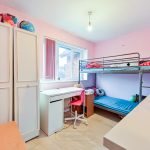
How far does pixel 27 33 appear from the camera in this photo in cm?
Answer: 203

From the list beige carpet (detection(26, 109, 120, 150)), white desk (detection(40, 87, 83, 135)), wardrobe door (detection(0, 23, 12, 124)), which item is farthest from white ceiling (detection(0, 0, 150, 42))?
beige carpet (detection(26, 109, 120, 150))

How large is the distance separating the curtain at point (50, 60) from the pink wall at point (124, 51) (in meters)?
2.00

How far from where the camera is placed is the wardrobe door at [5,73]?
177 centimetres

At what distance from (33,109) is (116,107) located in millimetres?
2056

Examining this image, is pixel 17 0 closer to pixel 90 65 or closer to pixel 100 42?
pixel 90 65

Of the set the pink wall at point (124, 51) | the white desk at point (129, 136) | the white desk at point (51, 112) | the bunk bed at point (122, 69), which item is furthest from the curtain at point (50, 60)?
the white desk at point (129, 136)

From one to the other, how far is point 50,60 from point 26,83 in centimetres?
128

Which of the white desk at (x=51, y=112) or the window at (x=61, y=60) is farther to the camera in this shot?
the window at (x=61, y=60)

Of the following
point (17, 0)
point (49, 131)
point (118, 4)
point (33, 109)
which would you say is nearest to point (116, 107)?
point (49, 131)

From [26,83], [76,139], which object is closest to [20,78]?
[26,83]

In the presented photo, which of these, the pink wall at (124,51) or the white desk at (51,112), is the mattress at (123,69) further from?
the white desk at (51,112)

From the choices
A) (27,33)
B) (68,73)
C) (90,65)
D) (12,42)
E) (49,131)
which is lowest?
(49,131)

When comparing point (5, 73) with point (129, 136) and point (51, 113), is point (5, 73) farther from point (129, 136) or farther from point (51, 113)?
point (129, 136)

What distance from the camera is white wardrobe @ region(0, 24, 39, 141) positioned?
180 cm
